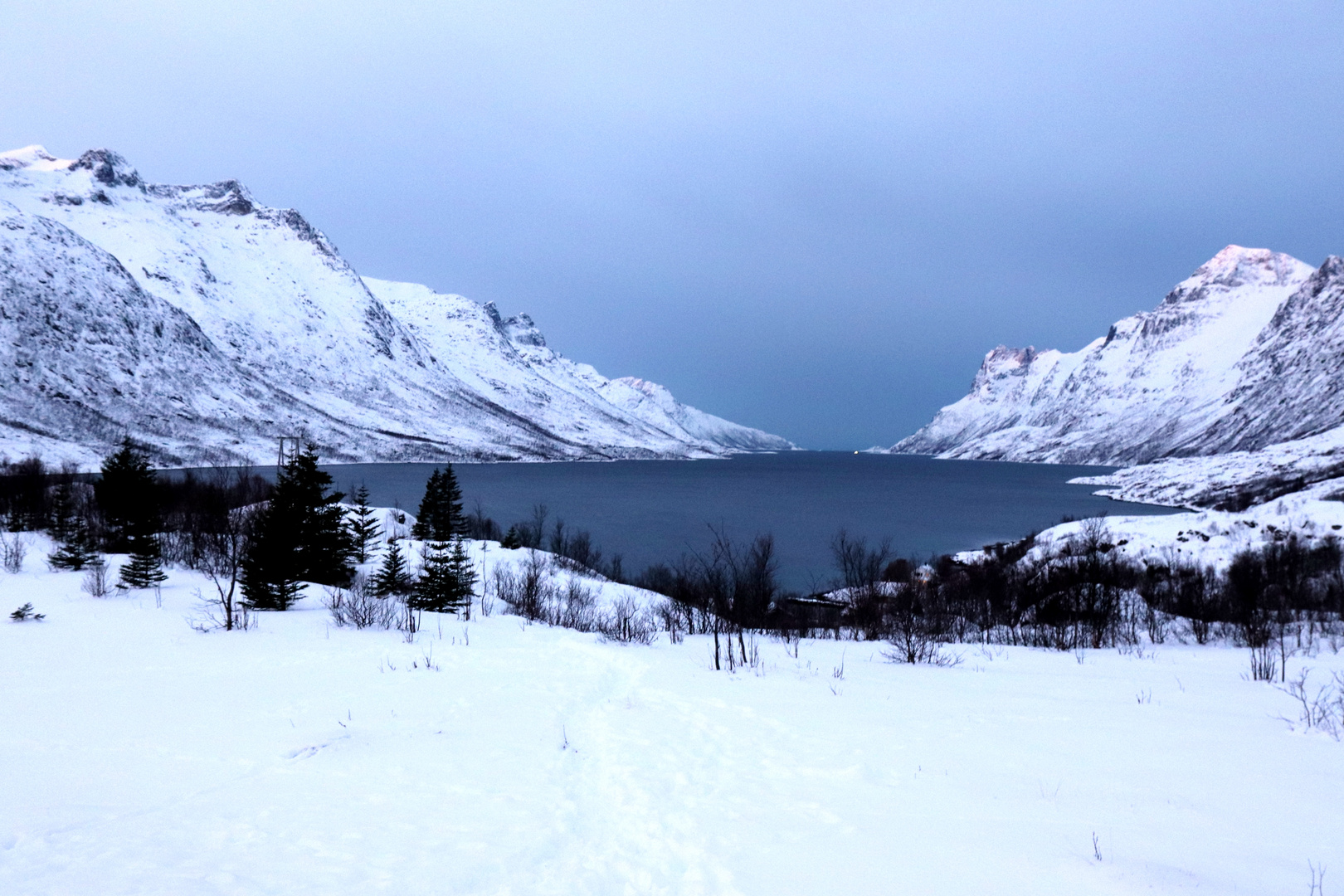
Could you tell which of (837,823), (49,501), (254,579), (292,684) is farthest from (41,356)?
(837,823)

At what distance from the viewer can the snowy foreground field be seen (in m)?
4.93

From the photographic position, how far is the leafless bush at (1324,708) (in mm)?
8562

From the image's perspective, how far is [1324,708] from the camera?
962 cm

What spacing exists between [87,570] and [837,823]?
29421mm

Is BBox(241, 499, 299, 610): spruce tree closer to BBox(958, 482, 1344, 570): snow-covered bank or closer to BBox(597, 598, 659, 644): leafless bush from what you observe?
BBox(597, 598, 659, 644): leafless bush

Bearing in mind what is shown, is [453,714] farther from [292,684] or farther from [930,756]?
[930,756]

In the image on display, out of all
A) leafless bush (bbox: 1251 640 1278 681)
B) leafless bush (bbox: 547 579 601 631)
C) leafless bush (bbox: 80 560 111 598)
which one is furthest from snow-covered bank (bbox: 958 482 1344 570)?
leafless bush (bbox: 80 560 111 598)

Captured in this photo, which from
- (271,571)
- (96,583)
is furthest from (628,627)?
(96,583)

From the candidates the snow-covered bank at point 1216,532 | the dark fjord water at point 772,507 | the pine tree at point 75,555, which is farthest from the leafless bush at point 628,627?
the snow-covered bank at point 1216,532

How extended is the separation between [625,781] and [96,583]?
22315 mm

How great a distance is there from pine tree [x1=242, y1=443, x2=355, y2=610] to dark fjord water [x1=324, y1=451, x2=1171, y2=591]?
27577 mm

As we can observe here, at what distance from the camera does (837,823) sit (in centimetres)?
Result: 598

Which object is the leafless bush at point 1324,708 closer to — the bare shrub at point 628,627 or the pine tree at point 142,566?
the bare shrub at point 628,627

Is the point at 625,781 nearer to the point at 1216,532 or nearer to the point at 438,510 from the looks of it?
the point at 438,510
